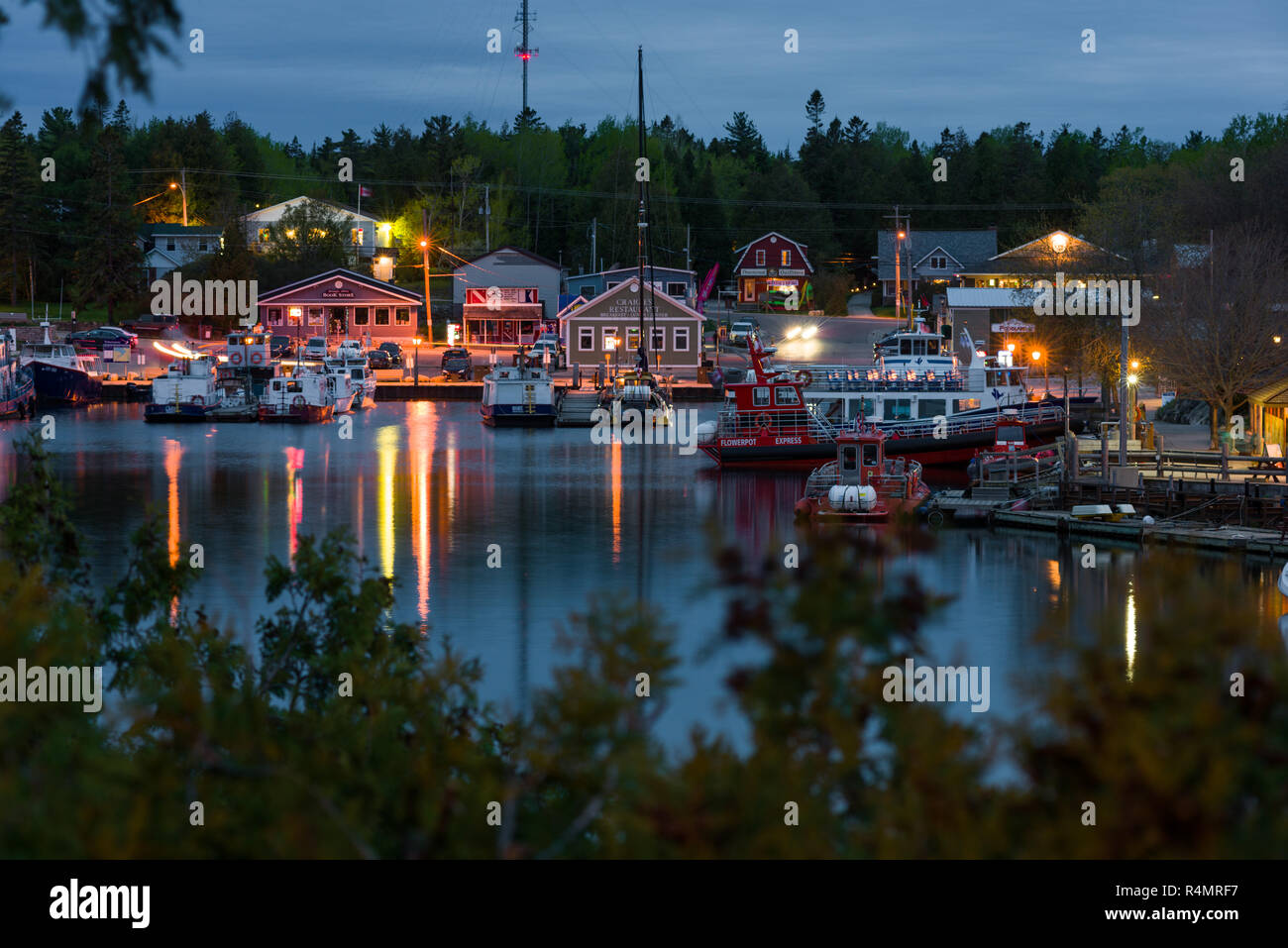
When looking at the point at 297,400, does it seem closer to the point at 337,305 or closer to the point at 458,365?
the point at 458,365

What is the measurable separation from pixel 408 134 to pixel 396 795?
11674cm

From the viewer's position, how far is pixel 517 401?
59.2m

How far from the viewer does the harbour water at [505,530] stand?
24562mm

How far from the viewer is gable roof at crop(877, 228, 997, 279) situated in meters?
89.1

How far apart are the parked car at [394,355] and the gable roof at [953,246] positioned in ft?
101

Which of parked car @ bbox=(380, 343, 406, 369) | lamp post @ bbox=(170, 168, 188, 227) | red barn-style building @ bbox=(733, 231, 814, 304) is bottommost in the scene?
parked car @ bbox=(380, 343, 406, 369)

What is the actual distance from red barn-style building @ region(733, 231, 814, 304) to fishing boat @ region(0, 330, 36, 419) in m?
44.6

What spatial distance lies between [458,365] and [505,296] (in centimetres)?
1288

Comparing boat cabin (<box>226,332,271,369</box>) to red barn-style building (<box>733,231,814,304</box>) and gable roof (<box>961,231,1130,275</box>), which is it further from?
gable roof (<box>961,231,1130,275</box>)

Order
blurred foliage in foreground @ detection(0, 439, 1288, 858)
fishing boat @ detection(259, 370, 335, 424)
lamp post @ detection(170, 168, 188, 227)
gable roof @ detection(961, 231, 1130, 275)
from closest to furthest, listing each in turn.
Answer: blurred foliage in foreground @ detection(0, 439, 1288, 858) → gable roof @ detection(961, 231, 1130, 275) → fishing boat @ detection(259, 370, 335, 424) → lamp post @ detection(170, 168, 188, 227)

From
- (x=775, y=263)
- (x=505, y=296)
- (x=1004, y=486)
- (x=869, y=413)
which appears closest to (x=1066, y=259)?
(x=869, y=413)

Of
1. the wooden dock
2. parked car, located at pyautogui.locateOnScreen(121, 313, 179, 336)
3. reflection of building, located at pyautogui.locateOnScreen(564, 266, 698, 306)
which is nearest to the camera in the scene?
the wooden dock

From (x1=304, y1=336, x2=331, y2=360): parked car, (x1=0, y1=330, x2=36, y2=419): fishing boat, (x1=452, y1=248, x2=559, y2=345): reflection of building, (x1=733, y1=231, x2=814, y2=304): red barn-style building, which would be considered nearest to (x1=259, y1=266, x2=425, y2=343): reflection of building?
(x1=452, y1=248, x2=559, y2=345): reflection of building

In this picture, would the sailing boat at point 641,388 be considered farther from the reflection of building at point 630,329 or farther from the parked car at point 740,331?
the parked car at point 740,331
